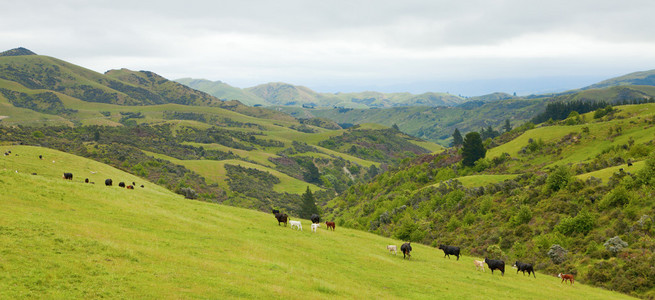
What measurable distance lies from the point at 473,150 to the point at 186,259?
92.1 meters

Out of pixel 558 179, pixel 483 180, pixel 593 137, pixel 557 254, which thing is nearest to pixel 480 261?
pixel 557 254

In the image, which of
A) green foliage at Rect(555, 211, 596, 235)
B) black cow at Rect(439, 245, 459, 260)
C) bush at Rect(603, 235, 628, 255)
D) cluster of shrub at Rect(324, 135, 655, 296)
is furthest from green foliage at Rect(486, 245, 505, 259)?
black cow at Rect(439, 245, 459, 260)

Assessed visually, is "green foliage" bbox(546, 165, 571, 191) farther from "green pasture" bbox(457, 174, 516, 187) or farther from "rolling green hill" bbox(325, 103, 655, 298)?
"green pasture" bbox(457, 174, 516, 187)

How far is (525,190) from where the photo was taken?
2341 inches

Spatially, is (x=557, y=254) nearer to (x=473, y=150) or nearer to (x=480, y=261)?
(x=480, y=261)

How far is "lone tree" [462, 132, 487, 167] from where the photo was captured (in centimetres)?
9888

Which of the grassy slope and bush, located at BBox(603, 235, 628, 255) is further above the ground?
the grassy slope

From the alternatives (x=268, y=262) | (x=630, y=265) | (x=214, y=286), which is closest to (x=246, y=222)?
(x=268, y=262)

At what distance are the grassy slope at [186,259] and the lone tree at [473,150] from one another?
2642 inches

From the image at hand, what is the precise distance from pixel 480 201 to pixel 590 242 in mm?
24681

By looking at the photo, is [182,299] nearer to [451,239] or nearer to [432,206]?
[451,239]

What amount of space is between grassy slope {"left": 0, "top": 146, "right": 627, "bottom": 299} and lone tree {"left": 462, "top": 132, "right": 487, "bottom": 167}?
67109mm

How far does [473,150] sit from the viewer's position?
9925cm

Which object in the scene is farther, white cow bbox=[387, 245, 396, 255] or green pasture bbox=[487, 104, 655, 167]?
green pasture bbox=[487, 104, 655, 167]
